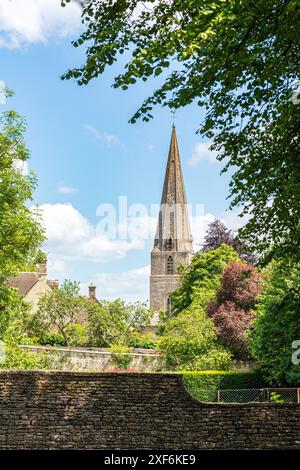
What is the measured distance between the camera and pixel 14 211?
78.0ft

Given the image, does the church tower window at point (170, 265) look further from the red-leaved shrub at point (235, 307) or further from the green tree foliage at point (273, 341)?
the green tree foliage at point (273, 341)

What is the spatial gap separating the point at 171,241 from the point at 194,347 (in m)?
55.1

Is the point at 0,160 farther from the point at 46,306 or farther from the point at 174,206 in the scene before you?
the point at 174,206

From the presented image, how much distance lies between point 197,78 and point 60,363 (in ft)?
116

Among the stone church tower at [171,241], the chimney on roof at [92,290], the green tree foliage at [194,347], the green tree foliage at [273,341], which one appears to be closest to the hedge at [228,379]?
the green tree foliage at [273,341]

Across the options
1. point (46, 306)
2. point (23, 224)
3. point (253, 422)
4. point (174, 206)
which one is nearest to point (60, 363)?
point (46, 306)

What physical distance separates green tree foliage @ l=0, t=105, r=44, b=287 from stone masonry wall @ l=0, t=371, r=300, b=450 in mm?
10011

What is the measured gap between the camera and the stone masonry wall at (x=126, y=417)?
41.8 ft

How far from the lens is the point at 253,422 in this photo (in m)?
12.8

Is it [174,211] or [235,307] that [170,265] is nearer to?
[174,211]

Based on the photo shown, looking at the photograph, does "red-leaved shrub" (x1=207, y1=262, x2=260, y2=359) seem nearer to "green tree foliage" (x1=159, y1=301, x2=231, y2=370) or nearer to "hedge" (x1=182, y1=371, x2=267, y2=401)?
"green tree foliage" (x1=159, y1=301, x2=231, y2=370)

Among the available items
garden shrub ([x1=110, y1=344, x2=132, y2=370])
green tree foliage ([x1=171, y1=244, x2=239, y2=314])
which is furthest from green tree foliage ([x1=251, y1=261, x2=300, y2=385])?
green tree foliage ([x1=171, y1=244, x2=239, y2=314])

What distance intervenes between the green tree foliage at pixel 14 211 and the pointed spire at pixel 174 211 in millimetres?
68339

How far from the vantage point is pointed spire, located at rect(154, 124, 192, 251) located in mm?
93688
